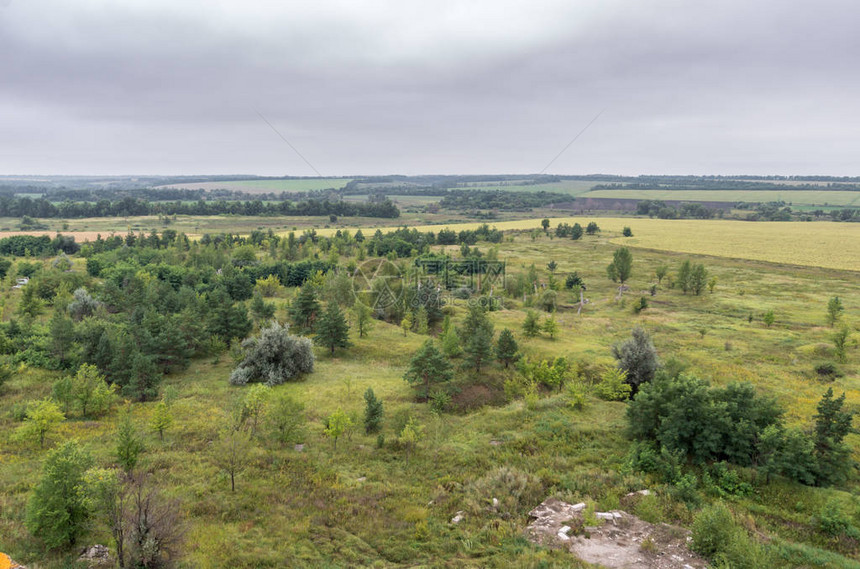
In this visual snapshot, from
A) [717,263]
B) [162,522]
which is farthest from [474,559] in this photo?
[717,263]

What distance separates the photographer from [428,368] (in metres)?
43.5

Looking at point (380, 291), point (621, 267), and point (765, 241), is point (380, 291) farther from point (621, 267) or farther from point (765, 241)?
point (765, 241)

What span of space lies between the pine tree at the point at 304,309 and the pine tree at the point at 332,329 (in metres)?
8.34

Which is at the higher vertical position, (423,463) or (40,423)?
(40,423)

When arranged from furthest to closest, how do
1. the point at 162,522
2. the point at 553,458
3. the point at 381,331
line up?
1. the point at 381,331
2. the point at 553,458
3. the point at 162,522

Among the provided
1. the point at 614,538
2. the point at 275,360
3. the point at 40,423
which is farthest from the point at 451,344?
the point at 40,423

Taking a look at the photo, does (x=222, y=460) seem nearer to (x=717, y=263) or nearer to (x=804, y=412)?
(x=804, y=412)

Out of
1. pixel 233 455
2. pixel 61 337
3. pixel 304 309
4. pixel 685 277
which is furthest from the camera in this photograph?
pixel 685 277

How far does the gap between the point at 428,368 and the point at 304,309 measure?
30510 mm

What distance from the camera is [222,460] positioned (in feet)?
90.8

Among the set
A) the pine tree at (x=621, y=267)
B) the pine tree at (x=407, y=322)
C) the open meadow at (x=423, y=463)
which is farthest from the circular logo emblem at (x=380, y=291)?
the pine tree at (x=621, y=267)

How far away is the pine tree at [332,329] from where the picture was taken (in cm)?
5797

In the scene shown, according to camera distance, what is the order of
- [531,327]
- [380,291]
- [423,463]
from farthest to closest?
[380,291] < [531,327] < [423,463]

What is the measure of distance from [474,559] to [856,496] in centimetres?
2068
